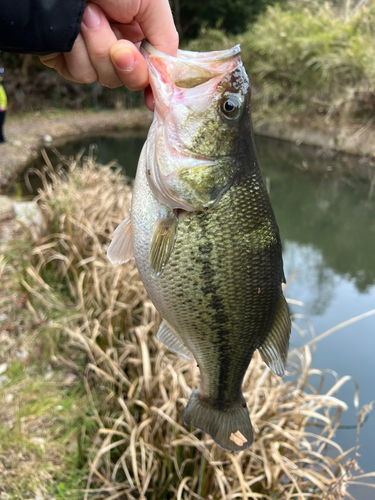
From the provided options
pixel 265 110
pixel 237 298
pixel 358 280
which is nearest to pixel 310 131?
pixel 265 110

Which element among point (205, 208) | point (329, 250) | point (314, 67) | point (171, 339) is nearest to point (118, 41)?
point (205, 208)

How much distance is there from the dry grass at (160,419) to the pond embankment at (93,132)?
19.5 feet

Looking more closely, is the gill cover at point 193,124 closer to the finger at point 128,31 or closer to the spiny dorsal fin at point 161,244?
the spiny dorsal fin at point 161,244

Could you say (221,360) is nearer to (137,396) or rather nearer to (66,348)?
(137,396)

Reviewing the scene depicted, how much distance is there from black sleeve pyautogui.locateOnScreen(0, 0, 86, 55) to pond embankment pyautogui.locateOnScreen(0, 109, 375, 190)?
7.65 metres

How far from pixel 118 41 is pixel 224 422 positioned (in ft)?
4.07

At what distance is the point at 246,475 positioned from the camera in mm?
2170

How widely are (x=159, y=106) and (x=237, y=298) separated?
23.5 inches

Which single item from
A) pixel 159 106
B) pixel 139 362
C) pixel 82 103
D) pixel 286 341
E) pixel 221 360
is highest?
pixel 159 106

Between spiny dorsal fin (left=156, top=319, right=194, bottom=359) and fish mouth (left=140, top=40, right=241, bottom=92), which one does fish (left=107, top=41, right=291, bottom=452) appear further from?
spiny dorsal fin (left=156, top=319, right=194, bottom=359)

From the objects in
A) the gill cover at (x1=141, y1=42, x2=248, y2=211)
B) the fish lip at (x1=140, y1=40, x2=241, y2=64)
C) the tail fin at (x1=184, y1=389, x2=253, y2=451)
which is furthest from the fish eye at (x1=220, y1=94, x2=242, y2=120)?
the tail fin at (x1=184, y1=389, x2=253, y2=451)

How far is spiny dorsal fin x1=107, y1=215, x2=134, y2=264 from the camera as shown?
1.19 metres

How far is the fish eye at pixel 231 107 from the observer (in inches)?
44.1

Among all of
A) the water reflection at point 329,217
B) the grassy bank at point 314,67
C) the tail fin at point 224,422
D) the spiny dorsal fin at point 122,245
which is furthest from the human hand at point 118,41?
the grassy bank at point 314,67
